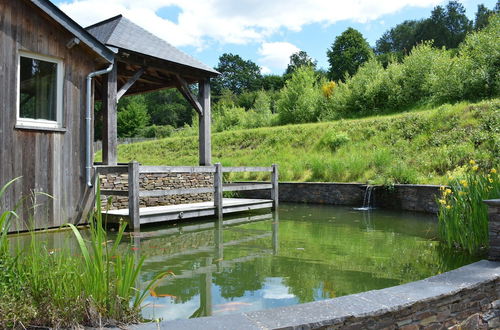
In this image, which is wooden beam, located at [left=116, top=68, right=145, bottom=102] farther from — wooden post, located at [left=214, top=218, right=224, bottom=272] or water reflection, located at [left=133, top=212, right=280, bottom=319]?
wooden post, located at [left=214, top=218, right=224, bottom=272]

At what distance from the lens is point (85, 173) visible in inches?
303

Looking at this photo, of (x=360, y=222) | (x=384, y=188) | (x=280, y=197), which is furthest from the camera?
(x=280, y=197)

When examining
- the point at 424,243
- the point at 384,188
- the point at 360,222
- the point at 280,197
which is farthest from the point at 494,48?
the point at 424,243

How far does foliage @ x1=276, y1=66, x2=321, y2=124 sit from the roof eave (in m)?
17.1

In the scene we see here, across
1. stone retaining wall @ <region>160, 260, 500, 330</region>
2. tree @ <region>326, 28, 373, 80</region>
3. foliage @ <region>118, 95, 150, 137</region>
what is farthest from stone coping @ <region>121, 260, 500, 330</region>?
tree @ <region>326, 28, 373, 80</region>

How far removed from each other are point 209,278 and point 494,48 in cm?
1644

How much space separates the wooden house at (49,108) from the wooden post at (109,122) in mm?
19

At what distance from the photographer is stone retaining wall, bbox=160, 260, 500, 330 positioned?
2.23 metres

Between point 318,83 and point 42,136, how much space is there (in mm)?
31493

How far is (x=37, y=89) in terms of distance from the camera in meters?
7.04

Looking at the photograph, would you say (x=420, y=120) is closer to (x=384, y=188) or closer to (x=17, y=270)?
(x=384, y=188)

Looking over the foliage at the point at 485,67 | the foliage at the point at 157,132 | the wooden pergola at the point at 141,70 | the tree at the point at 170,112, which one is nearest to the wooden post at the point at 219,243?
the wooden pergola at the point at 141,70

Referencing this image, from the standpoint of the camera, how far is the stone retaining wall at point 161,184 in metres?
8.55

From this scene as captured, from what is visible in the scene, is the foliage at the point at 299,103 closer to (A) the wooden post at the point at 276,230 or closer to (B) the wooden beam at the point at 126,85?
(A) the wooden post at the point at 276,230
